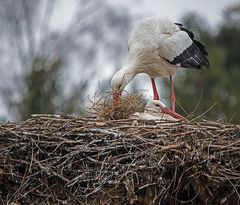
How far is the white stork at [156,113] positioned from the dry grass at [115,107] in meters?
0.10

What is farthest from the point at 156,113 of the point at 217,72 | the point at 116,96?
the point at 217,72

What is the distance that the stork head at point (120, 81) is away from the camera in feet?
35.1

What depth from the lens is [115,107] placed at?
9945 mm

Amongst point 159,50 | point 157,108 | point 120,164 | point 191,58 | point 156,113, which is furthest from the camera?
point 191,58

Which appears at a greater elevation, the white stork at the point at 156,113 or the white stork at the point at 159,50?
the white stork at the point at 159,50

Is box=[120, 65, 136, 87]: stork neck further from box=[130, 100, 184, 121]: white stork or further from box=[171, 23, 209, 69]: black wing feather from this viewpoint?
box=[130, 100, 184, 121]: white stork

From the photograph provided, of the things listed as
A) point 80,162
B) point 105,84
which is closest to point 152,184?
point 80,162

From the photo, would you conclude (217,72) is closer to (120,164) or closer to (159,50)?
(159,50)

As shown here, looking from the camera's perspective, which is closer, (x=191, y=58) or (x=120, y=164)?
(x=120, y=164)

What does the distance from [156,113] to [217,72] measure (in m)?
18.3

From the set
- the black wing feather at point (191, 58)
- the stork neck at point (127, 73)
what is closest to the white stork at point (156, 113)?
the stork neck at point (127, 73)

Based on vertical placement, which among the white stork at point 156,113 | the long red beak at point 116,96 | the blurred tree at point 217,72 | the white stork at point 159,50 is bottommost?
the blurred tree at point 217,72

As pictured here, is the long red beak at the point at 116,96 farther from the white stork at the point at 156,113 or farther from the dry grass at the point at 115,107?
the white stork at the point at 156,113

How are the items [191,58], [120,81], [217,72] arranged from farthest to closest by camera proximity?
[217,72], [191,58], [120,81]
